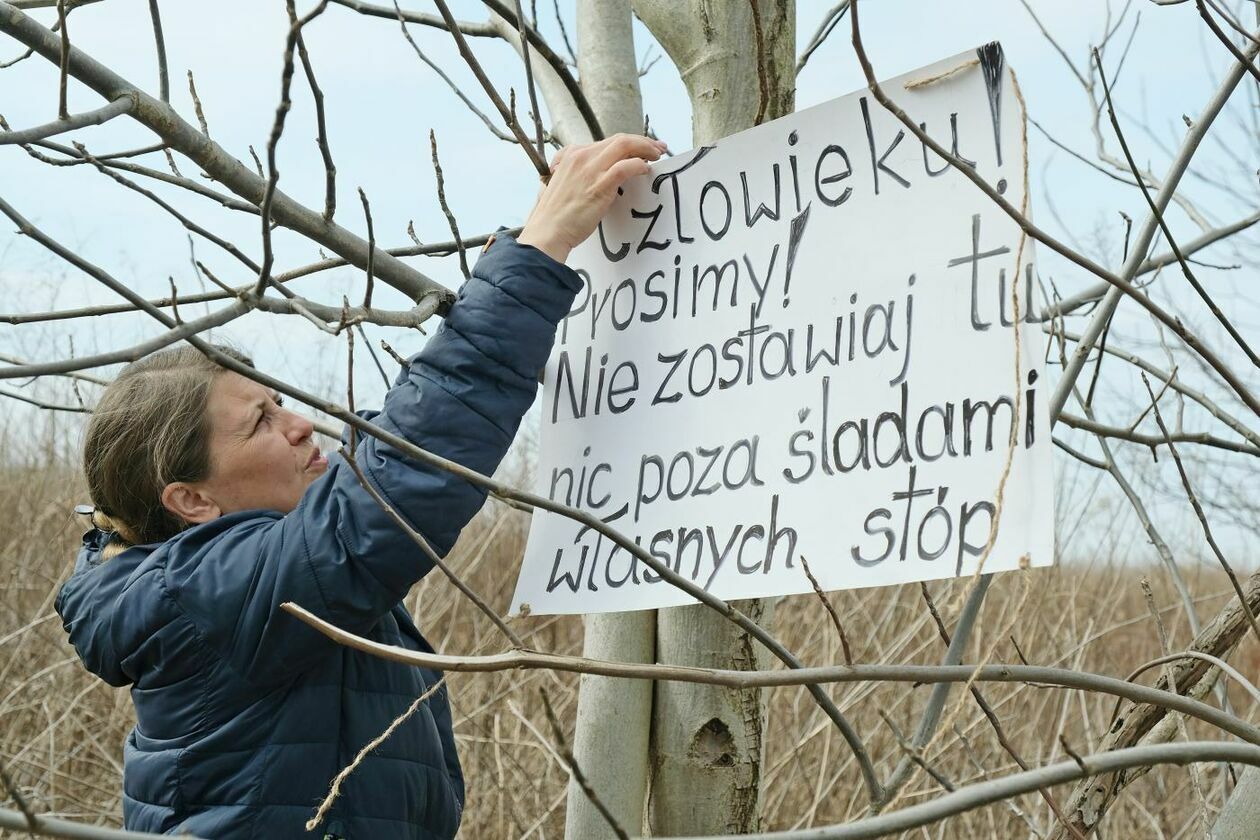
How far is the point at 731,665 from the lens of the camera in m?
1.53

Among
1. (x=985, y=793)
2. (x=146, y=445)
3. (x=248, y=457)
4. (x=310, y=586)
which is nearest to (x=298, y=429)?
(x=248, y=457)

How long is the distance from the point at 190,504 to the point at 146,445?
0.10 metres

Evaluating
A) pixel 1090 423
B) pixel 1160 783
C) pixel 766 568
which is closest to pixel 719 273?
pixel 766 568

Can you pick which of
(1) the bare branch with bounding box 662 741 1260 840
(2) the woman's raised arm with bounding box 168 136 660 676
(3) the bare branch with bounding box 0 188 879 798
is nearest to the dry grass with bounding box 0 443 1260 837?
(2) the woman's raised arm with bounding box 168 136 660 676

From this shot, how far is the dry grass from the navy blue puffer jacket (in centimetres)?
125

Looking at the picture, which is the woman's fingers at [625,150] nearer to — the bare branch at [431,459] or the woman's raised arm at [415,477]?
the woman's raised arm at [415,477]

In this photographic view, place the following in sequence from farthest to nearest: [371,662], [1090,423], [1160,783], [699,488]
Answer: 1. [1160,783]
2. [1090,423]
3. [371,662]
4. [699,488]

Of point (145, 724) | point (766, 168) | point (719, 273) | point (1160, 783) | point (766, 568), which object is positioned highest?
point (766, 168)

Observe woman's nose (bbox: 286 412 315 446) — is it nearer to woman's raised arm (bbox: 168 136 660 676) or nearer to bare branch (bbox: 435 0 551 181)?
woman's raised arm (bbox: 168 136 660 676)

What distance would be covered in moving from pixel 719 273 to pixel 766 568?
0.37 m

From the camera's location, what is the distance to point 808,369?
4.26 feet

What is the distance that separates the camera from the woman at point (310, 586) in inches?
54.5

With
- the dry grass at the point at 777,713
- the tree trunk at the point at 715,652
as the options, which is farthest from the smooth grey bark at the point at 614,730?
the dry grass at the point at 777,713

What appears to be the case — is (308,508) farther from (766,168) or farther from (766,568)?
(766,168)
